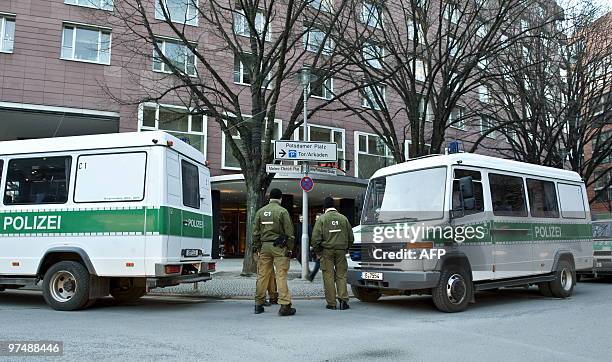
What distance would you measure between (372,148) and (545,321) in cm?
1992

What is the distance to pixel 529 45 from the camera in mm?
17781

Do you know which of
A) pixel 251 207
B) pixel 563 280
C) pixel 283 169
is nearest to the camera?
pixel 563 280

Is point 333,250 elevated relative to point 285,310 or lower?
elevated

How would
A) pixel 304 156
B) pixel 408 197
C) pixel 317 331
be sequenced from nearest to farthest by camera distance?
pixel 317 331, pixel 408 197, pixel 304 156

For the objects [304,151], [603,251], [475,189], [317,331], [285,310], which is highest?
[304,151]

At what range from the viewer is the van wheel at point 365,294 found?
10031 mm

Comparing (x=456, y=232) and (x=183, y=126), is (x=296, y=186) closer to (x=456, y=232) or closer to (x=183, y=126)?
(x=183, y=126)

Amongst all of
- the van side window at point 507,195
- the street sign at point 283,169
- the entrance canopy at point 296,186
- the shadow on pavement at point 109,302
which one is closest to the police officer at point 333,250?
the shadow on pavement at point 109,302

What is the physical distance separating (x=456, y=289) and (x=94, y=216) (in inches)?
244

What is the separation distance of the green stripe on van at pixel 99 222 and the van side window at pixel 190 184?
254mm

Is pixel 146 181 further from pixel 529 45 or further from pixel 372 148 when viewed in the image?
pixel 372 148

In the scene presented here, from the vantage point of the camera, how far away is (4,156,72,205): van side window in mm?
8742

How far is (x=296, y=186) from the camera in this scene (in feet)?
78.1

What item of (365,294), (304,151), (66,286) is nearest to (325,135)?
(304,151)
